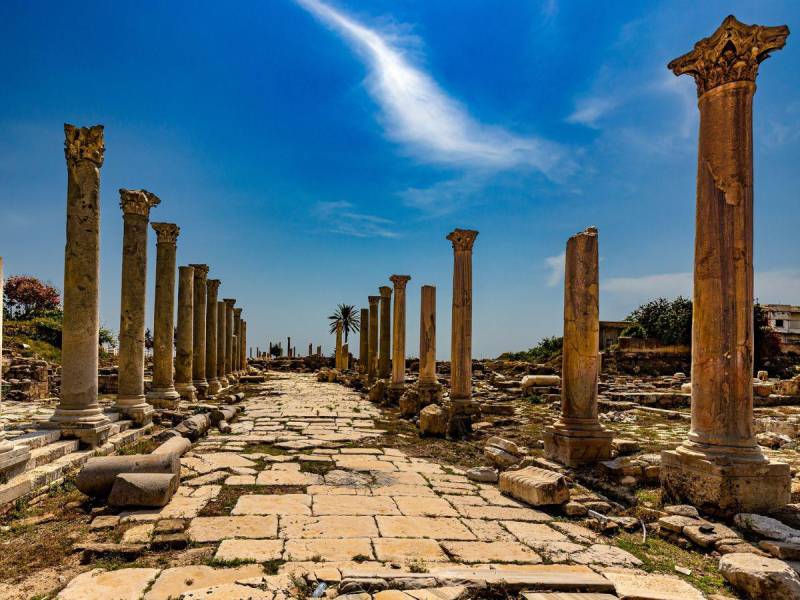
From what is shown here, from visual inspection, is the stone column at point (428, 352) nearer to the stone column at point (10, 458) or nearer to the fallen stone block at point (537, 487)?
the fallen stone block at point (537, 487)

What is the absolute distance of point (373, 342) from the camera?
2820cm

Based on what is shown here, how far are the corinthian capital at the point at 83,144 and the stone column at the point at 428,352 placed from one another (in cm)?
1017

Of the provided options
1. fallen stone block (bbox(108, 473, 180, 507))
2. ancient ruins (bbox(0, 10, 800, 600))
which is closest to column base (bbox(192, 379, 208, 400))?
ancient ruins (bbox(0, 10, 800, 600))

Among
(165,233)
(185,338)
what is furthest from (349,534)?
(185,338)

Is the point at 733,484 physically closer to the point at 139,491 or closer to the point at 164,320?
the point at 139,491

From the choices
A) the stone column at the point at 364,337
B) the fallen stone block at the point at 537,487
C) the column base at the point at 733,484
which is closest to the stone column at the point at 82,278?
the fallen stone block at the point at 537,487

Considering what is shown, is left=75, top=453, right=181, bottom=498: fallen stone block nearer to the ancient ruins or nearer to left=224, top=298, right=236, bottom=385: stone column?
the ancient ruins

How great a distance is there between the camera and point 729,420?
20.9ft

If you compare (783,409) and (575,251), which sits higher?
(575,251)

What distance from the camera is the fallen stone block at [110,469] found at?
20.6 ft

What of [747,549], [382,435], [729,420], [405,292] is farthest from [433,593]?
[405,292]

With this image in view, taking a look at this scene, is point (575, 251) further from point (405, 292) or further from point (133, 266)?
point (405, 292)

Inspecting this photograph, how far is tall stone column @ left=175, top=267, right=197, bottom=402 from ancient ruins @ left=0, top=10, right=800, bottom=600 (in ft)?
17.4

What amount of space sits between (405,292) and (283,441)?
11.4m
